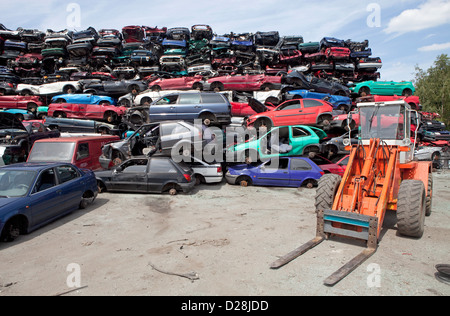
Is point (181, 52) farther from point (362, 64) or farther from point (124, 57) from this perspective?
point (362, 64)

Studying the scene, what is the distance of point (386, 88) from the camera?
651 inches

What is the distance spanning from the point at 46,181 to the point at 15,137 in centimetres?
614

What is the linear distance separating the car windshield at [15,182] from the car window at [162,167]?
3.46 metres

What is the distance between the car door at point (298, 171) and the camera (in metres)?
10.2

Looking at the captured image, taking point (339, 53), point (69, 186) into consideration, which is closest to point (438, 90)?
point (339, 53)

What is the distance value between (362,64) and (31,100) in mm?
21407

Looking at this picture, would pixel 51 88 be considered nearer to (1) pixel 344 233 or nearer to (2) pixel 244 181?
(2) pixel 244 181


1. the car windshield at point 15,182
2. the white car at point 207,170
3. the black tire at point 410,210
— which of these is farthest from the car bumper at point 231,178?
the car windshield at point 15,182

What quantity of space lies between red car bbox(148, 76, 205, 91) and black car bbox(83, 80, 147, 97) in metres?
0.72

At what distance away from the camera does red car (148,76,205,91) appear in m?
17.0

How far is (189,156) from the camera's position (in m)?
10.1

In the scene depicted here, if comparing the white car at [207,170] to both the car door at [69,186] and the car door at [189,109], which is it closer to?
the car door at [189,109]

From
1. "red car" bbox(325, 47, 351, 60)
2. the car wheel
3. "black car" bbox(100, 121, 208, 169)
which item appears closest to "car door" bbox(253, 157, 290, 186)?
"black car" bbox(100, 121, 208, 169)

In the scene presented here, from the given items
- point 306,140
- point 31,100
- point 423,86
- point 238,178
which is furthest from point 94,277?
point 423,86
